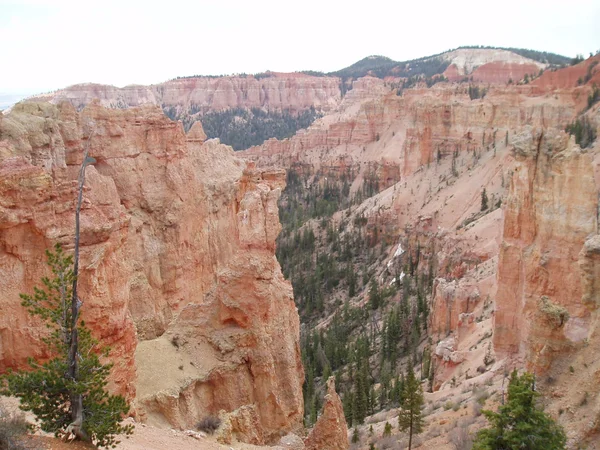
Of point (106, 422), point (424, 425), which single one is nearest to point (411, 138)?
point (424, 425)

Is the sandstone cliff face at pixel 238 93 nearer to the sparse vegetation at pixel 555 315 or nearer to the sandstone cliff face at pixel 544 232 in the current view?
the sandstone cliff face at pixel 544 232

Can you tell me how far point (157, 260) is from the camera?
21.8m

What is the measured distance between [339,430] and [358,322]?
1020 inches

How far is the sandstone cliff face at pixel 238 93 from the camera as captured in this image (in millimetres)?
152125

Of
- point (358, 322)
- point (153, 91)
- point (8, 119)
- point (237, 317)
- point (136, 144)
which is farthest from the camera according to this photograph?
point (153, 91)

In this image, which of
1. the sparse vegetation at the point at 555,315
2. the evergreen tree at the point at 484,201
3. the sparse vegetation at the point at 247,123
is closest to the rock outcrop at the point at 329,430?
→ the sparse vegetation at the point at 555,315

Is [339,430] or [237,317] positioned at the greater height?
[237,317]

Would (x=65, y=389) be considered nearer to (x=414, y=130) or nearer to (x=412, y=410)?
(x=412, y=410)

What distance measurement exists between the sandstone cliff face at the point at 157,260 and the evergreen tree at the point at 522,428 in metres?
7.20

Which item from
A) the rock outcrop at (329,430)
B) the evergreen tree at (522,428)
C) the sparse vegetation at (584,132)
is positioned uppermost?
the sparse vegetation at (584,132)

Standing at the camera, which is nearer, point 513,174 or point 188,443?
point 188,443

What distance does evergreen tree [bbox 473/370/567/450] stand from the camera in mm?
8750

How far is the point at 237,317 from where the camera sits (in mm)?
15195

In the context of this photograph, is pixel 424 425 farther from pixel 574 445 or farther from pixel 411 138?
pixel 411 138
